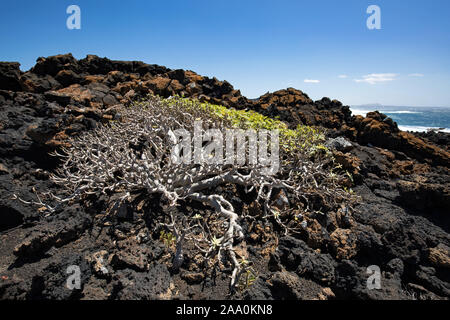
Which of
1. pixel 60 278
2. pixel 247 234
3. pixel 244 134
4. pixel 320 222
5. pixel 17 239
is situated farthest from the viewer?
pixel 244 134

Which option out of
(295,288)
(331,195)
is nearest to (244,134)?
(331,195)

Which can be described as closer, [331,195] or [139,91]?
[331,195]

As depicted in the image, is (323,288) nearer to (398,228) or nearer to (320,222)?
(320,222)

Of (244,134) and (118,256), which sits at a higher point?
(244,134)

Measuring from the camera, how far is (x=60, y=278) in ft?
8.69

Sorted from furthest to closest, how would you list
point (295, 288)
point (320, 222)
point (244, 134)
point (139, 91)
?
point (139, 91) < point (244, 134) < point (320, 222) < point (295, 288)

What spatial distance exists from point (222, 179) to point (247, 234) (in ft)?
3.70
